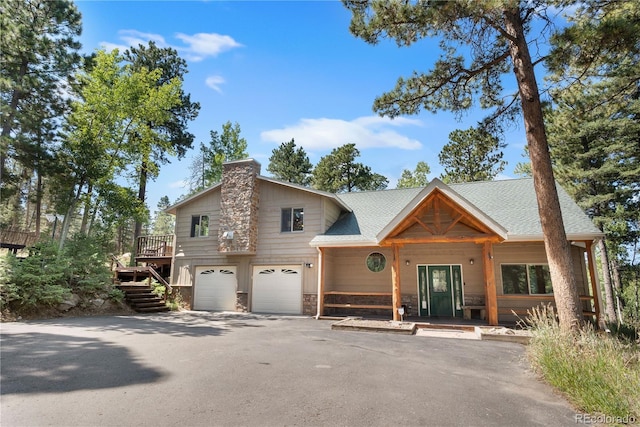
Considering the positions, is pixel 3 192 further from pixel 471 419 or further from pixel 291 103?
pixel 471 419

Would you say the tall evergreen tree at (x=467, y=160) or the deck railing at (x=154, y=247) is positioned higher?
the tall evergreen tree at (x=467, y=160)

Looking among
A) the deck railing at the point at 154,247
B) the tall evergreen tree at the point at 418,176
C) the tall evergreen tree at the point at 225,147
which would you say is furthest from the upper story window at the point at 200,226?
the tall evergreen tree at the point at 418,176

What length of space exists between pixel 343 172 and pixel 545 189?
76.3ft

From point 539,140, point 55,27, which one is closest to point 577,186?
point 539,140

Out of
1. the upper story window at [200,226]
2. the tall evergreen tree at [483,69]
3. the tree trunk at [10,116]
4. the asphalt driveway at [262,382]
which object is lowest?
the asphalt driveway at [262,382]

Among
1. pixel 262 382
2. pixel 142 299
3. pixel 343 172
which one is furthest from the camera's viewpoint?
pixel 343 172

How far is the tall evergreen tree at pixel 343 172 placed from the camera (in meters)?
29.4

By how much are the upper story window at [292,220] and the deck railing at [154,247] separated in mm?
8096

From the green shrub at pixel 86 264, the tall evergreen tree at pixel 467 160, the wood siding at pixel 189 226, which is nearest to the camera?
the green shrub at pixel 86 264

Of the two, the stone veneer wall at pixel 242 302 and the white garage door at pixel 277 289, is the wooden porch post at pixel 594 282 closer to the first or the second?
the white garage door at pixel 277 289

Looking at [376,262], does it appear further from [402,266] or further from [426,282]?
[426,282]

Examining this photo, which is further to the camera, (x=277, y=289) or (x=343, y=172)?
(x=343, y=172)

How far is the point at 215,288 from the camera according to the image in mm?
15148

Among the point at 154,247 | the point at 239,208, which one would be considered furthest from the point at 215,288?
the point at 154,247
